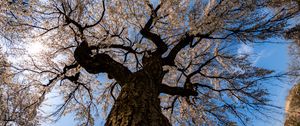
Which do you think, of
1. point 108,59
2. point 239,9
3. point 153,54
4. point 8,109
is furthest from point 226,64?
point 8,109

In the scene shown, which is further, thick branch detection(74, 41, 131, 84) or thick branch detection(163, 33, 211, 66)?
thick branch detection(163, 33, 211, 66)

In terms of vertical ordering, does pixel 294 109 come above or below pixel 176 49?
below

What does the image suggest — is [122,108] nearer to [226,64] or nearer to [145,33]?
[145,33]

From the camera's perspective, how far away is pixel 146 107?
3.93 m

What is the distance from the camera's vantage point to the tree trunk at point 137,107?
353 cm

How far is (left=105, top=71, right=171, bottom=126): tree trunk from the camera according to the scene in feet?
11.6

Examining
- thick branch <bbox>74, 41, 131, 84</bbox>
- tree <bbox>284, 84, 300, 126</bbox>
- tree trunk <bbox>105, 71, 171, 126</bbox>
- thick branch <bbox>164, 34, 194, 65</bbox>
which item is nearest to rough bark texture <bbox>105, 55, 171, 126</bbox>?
tree trunk <bbox>105, 71, 171, 126</bbox>

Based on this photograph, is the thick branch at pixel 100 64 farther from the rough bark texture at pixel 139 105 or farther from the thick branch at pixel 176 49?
the thick branch at pixel 176 49

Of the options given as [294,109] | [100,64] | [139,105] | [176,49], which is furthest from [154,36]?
[294,109]

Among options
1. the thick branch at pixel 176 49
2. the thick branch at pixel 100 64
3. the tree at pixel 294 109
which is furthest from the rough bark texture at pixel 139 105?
the tree at pixel 294 109

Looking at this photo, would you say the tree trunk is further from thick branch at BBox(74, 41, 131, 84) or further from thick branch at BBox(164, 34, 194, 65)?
thick branch at BBox(164, 34, 194, 65)

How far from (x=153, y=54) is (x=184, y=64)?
2.73 metres

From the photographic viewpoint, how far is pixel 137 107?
387cm

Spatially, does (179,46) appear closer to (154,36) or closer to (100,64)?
(154,36)
